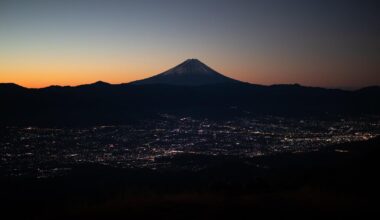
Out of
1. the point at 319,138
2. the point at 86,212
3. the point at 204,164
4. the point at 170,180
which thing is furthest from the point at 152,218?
the point at 319,138

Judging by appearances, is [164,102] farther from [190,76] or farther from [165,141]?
[190,76]

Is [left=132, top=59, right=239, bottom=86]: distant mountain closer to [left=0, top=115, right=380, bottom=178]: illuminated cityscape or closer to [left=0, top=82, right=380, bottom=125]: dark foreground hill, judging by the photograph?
[left=0, top=82, right=380, bottom=125]: dark foreground hill

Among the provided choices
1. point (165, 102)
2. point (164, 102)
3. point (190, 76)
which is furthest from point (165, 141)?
point (190, 76)

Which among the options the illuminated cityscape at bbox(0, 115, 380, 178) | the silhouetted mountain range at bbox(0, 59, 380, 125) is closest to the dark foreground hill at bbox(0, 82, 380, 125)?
the silhouetted mountain range at bbox(0, 59, 380, 125)

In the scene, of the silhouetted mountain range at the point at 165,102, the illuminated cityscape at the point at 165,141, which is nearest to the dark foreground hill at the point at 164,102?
the silhouetted mountain range at the point at 165,102

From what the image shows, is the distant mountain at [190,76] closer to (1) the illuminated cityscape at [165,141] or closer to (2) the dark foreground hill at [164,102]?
(2) the dark foreground hill at [164,102]

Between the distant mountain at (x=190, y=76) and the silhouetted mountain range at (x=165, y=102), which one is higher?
the distant mountain at (x=190, y=76)

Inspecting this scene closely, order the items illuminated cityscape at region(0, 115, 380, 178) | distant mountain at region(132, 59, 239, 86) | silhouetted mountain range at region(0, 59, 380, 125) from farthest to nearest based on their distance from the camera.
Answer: distant mountain at region(132, 59, 239, 86)
silhouetted mountain range at region(0, 59, 380, 125)
illuminated cityscape at region(0, 115, 380, 178)
